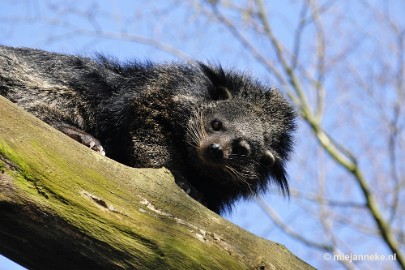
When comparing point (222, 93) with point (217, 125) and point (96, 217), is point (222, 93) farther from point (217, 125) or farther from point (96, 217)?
point (96, 217)

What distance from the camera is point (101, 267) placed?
3.89 m

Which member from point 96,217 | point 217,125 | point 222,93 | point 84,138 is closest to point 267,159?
point 217,125

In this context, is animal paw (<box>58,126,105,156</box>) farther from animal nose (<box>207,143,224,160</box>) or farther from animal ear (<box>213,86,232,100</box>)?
animal ear (<box>213,86,232,100</box>)

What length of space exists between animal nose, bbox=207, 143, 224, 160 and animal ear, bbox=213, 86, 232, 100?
2.41 ft

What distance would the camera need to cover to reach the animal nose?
20.0 ft

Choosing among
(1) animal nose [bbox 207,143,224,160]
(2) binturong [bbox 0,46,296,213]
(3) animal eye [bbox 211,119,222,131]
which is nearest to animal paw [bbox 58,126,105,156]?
(2) binturong [bbox 0,46,296,213]

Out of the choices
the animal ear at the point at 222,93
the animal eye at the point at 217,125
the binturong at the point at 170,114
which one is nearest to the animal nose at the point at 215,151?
the binturong at the point at 170,114

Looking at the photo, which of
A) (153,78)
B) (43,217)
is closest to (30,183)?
(43,217)

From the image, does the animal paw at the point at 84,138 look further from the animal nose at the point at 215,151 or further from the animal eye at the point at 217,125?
the animal eye at the point at 217,125

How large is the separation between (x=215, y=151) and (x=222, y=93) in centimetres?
86

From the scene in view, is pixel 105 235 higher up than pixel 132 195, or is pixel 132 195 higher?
pixel 132 195

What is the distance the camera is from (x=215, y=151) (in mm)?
6137

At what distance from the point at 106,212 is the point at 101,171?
1.15ft

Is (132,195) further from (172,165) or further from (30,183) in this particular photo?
(172,165)
